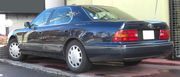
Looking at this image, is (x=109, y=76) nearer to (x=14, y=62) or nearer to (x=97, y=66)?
(x=97, y=66)

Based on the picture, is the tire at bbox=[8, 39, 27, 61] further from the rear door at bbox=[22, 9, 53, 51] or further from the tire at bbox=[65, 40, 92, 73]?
the tire at bbox=[65, 40, 92, 73]

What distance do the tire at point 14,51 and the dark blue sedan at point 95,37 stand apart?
87 centimetres

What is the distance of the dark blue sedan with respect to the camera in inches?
156

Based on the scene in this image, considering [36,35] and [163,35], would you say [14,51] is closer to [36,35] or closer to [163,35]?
[36,35]

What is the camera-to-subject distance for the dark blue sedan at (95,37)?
397cm

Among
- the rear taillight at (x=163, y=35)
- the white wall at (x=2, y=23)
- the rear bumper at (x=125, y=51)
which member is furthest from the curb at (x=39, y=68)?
the white wall at (x=2, y=23)

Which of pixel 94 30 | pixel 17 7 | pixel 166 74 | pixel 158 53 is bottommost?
pixel 166 74

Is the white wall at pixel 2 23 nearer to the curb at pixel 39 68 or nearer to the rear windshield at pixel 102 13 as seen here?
the curb at pixel 39 68

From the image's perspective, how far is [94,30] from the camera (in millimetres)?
4246

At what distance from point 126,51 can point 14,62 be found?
356cm

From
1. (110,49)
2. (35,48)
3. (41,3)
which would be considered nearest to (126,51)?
(110,49)

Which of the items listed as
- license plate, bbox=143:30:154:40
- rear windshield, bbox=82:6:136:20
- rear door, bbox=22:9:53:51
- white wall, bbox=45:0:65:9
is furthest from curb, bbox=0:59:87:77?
white wall, bbox=45:0:65:9

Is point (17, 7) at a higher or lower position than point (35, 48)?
higher

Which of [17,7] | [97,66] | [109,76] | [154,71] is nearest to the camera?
[109,76]
